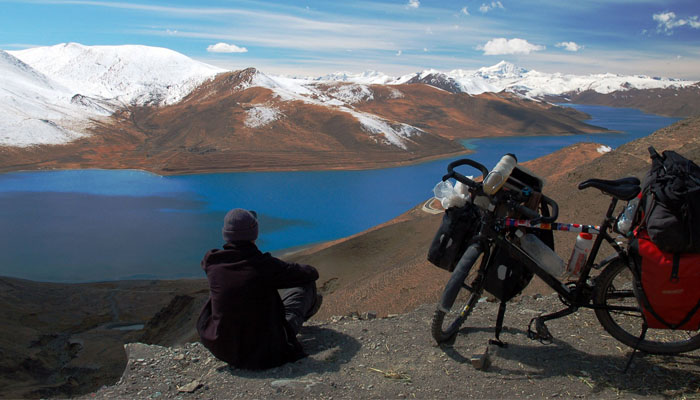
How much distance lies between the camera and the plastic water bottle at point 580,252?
3123 mm

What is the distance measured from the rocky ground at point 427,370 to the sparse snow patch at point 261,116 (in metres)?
59.9

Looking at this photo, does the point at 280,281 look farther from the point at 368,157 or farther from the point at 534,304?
the point at 368,157

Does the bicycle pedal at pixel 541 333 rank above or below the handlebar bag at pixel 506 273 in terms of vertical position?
below

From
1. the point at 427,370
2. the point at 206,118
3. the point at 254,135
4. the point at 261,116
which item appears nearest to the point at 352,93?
the point at 261,116

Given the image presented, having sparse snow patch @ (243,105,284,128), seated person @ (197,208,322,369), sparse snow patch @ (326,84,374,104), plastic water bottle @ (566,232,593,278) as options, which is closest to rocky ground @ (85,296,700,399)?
seated person @ (197,208,322,369)

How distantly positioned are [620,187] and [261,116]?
62.7m

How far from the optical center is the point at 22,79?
8125 cm

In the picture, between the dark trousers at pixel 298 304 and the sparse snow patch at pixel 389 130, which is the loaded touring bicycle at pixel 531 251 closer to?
the dark trousers at pixel 298 304

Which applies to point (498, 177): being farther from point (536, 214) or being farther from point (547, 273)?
point (547, 273)

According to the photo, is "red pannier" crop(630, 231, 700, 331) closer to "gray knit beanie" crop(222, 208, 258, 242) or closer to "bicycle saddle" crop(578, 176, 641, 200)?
"bicycle saddle" crop(578, 176, 641, 200)

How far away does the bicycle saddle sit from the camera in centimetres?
293

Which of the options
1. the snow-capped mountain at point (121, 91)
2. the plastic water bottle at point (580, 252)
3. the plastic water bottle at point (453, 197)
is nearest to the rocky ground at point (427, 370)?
the plastic water bottle at point (580, 252)

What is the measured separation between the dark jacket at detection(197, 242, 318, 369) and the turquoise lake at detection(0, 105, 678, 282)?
1804 cm

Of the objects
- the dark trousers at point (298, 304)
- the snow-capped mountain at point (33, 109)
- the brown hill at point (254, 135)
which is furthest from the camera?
the snow-capped mountain at point (33, 109)
